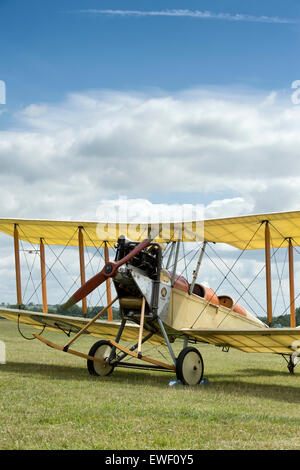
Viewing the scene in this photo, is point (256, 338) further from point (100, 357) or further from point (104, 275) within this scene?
point (104, 275)

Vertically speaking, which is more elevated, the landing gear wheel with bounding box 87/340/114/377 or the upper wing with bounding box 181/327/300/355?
the upper wing with bounding box 181/327/300/355

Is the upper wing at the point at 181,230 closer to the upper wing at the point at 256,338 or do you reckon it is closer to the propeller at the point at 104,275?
the propeller at the point at 104,275

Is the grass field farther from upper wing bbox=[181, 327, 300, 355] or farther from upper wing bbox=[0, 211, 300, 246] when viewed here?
upper wing bbox=[0, 211, 300, 246]

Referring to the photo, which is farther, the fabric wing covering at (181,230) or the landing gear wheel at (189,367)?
the fabric wing covering at (181,230)

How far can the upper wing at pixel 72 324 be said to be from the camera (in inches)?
484

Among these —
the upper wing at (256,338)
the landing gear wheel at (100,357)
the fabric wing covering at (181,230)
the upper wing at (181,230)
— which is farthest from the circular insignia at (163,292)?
the landing gear wheel at (100,357)

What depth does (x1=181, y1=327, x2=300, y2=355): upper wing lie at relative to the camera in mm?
9703

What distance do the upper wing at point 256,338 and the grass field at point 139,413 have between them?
84 cm

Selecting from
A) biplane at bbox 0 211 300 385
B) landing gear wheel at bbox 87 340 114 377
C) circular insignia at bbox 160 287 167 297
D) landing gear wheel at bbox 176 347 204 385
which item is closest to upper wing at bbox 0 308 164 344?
biplane at bbox 0 211 300 385

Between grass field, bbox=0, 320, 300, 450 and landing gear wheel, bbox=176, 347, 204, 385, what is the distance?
1.28 feet

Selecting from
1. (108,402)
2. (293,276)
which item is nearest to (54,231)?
(293,276)

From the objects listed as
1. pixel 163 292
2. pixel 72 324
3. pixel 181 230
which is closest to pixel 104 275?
pixel 163 292

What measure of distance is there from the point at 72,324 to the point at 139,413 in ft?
22.0
